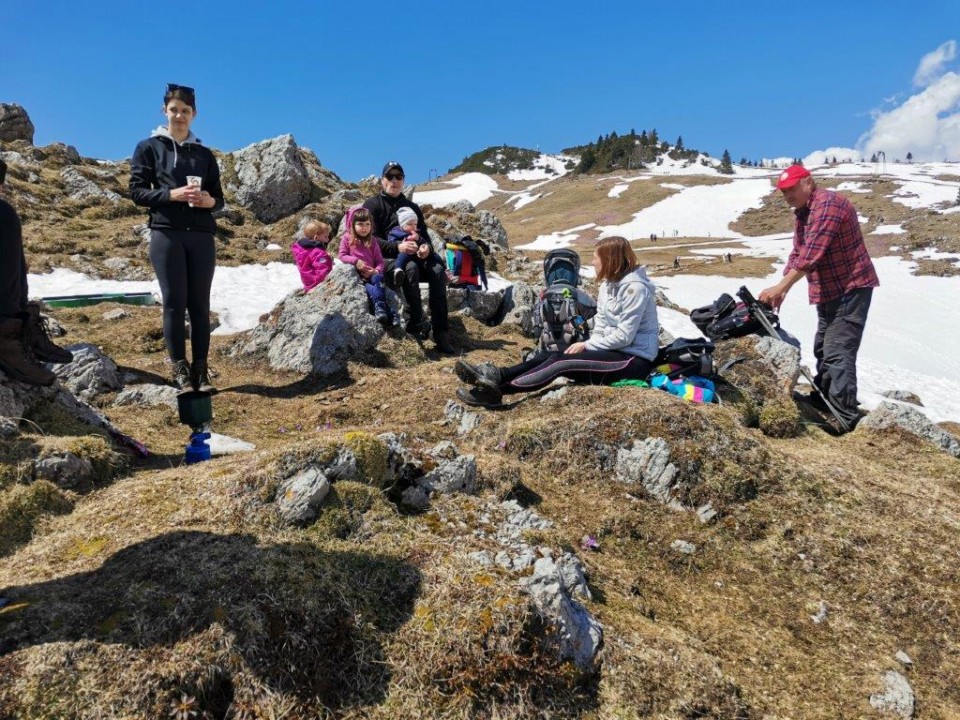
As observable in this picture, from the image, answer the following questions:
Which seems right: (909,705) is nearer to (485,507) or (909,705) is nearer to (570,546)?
(570,546)

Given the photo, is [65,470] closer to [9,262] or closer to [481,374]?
[9,262]

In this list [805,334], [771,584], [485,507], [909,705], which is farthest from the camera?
[805,334]

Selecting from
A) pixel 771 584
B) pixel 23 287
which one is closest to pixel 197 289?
pixel 23 287

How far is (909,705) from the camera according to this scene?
349 cm

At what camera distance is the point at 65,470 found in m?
4.27

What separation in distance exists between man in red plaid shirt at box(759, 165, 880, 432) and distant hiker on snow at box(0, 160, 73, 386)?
8.21 m

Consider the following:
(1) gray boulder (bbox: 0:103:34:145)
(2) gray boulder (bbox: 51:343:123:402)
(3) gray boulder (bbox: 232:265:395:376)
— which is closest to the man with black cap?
(3) gray boulder (bbox: 232:265:395:376)

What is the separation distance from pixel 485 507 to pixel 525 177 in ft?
523

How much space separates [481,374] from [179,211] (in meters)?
4.11

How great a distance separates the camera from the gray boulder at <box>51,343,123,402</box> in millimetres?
7109

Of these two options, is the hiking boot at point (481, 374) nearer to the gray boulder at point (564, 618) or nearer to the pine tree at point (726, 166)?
the gray boulder at point (564, 618)

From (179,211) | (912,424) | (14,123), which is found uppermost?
(14,123)

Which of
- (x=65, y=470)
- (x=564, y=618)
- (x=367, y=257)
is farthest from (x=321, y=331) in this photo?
(x=564, y=618)

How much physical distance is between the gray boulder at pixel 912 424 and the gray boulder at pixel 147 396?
367 inches
